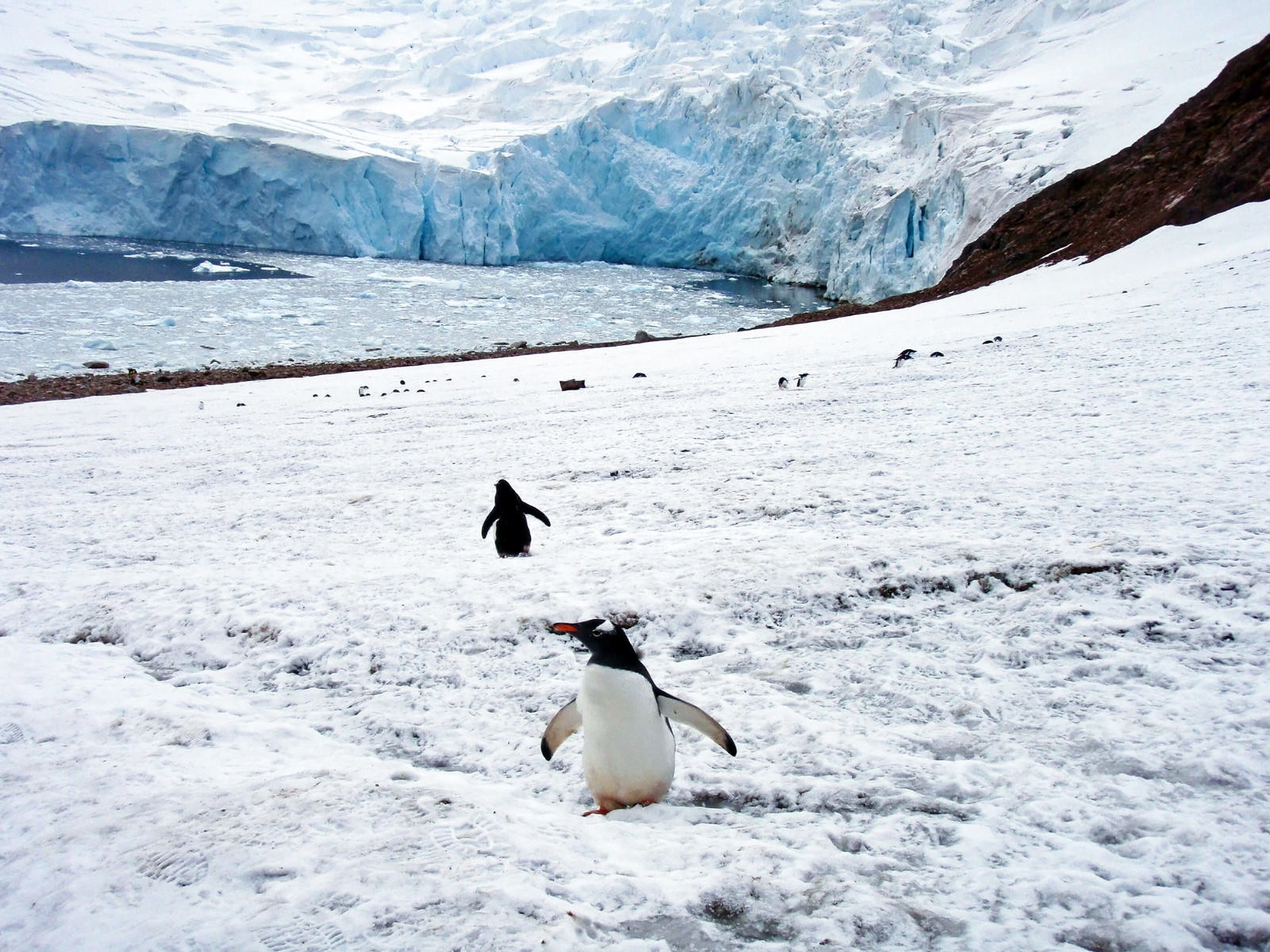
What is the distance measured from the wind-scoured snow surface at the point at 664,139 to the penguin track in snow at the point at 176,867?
28566 millimetres

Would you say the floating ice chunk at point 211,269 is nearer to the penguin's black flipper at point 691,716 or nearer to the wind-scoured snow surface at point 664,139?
the wind-scoured snow surface at point 664,139

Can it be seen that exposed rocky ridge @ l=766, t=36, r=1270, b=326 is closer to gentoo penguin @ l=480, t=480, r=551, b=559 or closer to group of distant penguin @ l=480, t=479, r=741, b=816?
gentoo penguin @ l=480, t=480, r=551, b=559

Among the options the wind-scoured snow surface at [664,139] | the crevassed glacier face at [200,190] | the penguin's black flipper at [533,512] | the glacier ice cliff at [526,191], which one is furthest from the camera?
the crevassed glacier face at [200,190]

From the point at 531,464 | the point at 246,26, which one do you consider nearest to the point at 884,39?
the point at 531,464

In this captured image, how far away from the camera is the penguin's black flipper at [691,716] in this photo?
7.21 ft

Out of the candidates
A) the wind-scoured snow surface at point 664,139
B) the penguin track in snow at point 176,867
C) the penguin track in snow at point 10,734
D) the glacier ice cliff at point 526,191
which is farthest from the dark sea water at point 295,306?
the penguin track in snow at point 176,867

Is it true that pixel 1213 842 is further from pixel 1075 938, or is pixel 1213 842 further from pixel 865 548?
pixel 865 548

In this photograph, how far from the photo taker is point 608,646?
2.26 meters

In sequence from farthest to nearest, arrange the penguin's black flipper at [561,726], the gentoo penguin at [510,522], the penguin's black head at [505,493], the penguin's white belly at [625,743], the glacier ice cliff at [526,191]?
the glacier ice cliff at [526,191] < the penguin's black head at [505,493] < the gentoo penguin at [510,522] < the penguin's black flipper at [561,726] < the penguin's white belly at [625,743]

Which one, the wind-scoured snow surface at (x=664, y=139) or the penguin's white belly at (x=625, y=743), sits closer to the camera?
the penguin's white belly at (x=625, y=743)

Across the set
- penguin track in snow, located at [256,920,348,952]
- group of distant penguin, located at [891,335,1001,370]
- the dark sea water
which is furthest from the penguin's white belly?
the dark sea water

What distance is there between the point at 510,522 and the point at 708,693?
6.03ft

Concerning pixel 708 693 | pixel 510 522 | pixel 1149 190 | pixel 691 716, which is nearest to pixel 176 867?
pixel 691 716

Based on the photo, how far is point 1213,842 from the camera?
1.74 m
